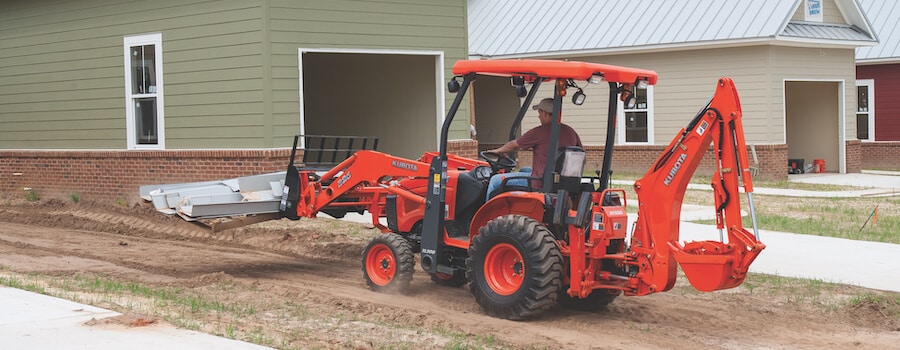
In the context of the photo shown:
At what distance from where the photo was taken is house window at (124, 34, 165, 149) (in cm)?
1773

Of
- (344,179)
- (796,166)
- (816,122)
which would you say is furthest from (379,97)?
(816,122)

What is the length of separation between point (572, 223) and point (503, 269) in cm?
80

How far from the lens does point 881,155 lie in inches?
1207

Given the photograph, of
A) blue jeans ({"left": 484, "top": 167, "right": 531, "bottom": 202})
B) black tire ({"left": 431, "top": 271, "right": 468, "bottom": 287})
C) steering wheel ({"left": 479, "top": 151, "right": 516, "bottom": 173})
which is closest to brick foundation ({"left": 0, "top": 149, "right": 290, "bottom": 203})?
black tire ({"left": 431, "top": 271, "right": 468, "bottom": 287})

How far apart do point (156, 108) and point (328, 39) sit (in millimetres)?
3479

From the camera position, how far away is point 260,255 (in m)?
13.1

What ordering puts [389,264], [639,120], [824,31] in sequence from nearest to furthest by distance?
1. [389,264]
2. [824,31]
3. [639,120]

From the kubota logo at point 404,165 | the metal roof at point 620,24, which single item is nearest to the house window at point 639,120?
the metal roof at point 620,24

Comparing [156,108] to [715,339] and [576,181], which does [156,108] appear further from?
[715,339]

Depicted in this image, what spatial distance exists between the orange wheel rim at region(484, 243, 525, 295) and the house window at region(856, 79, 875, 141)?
81.5 feet

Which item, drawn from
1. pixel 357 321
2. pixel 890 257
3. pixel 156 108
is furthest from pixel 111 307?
pixel 156 108

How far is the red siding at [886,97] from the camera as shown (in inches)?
1188

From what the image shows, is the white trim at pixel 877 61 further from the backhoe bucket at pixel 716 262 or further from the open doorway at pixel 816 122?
the backhoe bucket at pixel 716 262

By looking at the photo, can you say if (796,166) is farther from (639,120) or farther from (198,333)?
(198,333)
